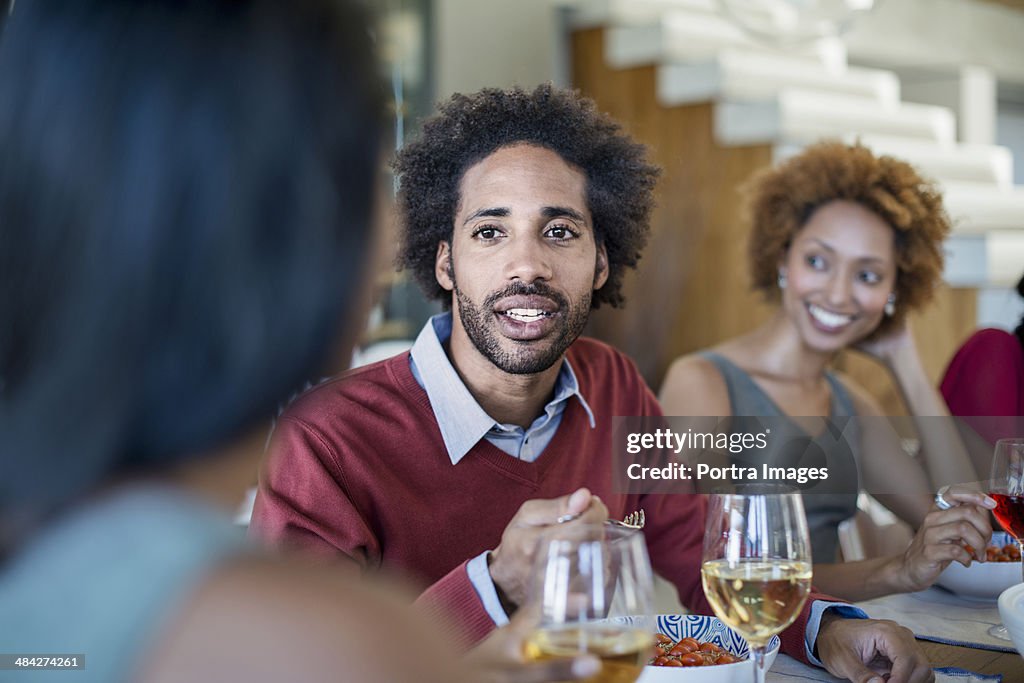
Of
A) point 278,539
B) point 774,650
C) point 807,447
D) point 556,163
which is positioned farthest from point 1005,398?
point 278,539

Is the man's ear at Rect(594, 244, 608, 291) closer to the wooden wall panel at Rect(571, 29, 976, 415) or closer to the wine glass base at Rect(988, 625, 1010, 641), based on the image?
the wine glass base at Rect(988, 625, 1010, 641)

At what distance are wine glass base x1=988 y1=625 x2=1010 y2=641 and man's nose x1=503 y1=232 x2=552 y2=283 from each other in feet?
2.40

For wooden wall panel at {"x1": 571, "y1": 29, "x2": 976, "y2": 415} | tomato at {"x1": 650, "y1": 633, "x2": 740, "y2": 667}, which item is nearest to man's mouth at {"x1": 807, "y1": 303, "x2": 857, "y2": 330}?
tomato at {"x1": 650, "y1": 633, "x2": 740, "y2": 667}

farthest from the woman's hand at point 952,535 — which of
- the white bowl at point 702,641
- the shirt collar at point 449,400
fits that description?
the shirt collar at point 449,400

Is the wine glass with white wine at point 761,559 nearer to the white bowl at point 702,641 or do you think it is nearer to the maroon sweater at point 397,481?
the white bowl at point 702,641

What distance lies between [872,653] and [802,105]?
3400mm

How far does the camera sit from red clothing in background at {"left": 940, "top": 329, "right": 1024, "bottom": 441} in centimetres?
243

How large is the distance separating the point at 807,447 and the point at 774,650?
1.31 m

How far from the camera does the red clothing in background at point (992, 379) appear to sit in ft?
7.97

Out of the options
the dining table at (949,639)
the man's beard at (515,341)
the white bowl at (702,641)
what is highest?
the man's beard at (515,341)

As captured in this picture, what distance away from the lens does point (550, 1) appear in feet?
15.6

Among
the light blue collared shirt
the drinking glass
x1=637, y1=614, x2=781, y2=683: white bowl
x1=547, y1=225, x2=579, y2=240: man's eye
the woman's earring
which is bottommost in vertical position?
x1=637, y1=614, x2=781, y2=683: white bowl

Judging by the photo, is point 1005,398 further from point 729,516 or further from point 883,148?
point 883,148

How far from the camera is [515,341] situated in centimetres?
153
